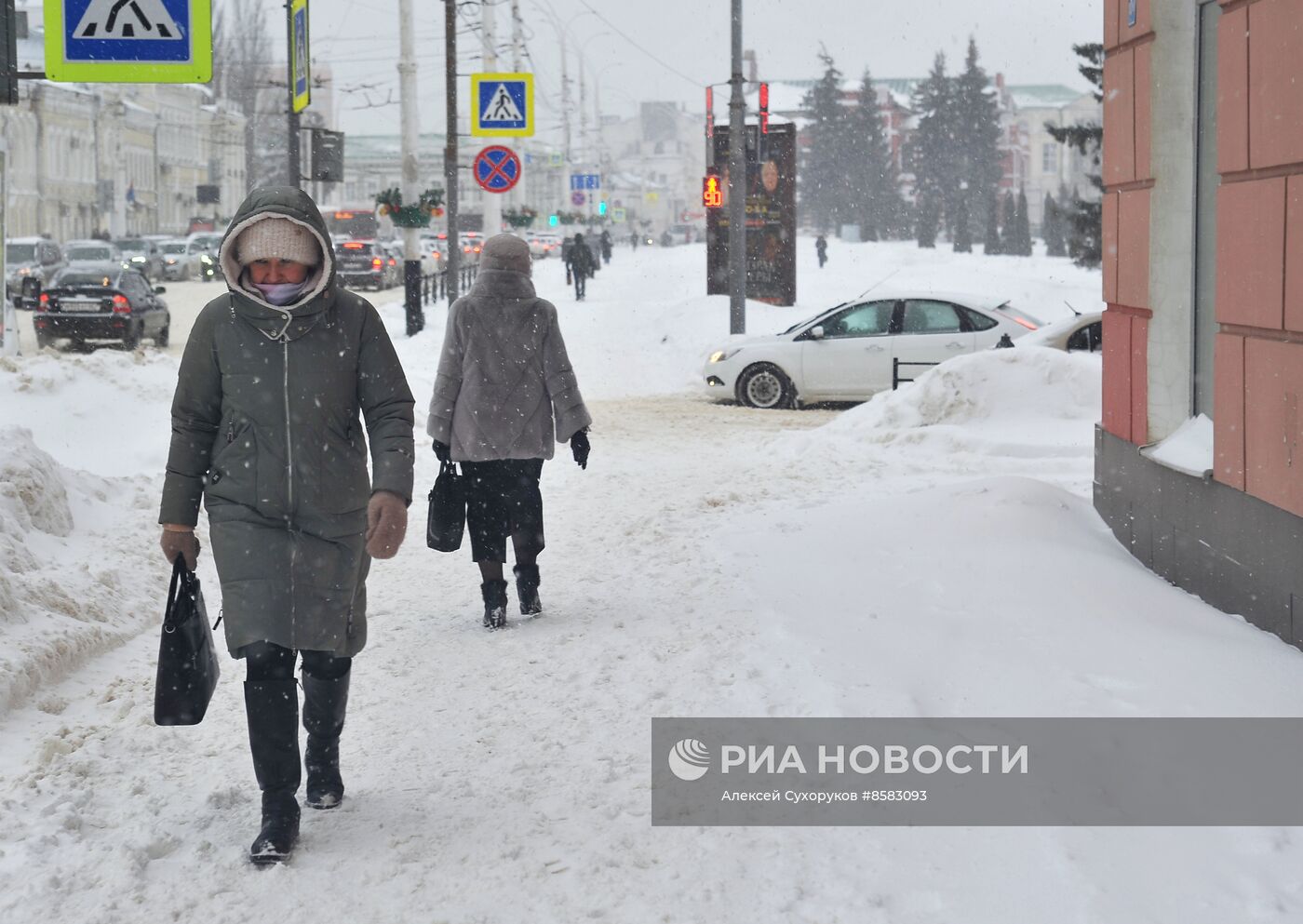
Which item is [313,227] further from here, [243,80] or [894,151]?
[894,151]

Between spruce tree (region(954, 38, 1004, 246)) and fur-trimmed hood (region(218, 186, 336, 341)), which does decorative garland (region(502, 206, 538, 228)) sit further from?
spruce tree (region(954, 38, 1004, 246))

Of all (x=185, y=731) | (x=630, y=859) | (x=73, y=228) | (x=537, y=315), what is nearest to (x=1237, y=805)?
(x=630, y=859)

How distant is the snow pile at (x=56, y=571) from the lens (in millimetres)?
6527

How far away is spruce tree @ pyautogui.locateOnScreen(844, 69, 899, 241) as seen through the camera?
93500 millimetres

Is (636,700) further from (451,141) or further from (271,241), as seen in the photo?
(451,141)

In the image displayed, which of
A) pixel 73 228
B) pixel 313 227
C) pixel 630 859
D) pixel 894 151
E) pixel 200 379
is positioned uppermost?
pixel 894 151

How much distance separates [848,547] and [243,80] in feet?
248

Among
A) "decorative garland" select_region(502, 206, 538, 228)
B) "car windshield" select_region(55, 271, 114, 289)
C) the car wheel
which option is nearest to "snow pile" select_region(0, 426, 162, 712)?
the car wheel

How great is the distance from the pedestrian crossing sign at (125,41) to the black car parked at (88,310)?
646 inches

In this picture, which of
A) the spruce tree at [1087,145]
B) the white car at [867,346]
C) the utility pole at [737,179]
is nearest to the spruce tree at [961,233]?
the spruce tree at [1087,145]

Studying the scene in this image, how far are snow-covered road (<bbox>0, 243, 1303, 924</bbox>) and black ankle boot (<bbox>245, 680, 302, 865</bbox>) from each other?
0.10m

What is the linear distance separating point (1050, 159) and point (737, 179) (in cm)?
12121

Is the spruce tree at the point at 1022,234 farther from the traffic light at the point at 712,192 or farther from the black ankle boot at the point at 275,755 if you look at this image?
the black ankle boot at the point at 275,755

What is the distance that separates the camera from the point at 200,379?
175 inches
